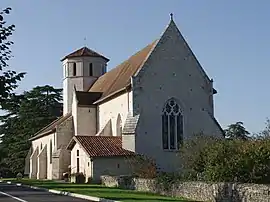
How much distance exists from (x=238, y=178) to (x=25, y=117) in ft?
214

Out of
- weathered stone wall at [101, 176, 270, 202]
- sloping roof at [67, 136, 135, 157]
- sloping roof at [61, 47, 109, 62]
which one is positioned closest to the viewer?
weathered stone wall at [101, 176, 270, 202]

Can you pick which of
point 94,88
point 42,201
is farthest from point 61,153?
point 42,201

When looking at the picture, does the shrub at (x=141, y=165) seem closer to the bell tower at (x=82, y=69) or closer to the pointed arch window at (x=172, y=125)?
the pointed arch window at (x=172, y=125)

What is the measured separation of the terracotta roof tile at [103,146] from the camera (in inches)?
1788

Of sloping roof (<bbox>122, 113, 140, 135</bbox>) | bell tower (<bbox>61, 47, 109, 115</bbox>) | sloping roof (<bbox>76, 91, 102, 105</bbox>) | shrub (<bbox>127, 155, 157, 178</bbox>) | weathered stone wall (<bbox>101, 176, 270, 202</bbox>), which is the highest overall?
bell tower (<bbox>61, 47, 109, 115</bbox>)

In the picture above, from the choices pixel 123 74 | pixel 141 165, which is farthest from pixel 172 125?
pixel 123 74

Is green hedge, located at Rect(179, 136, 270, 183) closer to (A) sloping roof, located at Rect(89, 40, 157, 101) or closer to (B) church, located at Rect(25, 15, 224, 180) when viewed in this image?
(B) church, located at Rect(25, 15, 224, 180)

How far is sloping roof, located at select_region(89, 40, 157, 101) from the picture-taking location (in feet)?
164

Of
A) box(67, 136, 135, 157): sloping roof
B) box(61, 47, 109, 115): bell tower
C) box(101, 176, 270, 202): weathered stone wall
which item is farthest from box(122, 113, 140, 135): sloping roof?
box(61, 47, 109, 115): bell tower

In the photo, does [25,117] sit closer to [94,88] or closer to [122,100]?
[94,88]

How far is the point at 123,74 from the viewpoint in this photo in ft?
178

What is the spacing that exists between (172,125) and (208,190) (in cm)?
2136

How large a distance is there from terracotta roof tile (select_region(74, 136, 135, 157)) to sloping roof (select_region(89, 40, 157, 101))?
4.74 meters

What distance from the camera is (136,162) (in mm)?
44094
